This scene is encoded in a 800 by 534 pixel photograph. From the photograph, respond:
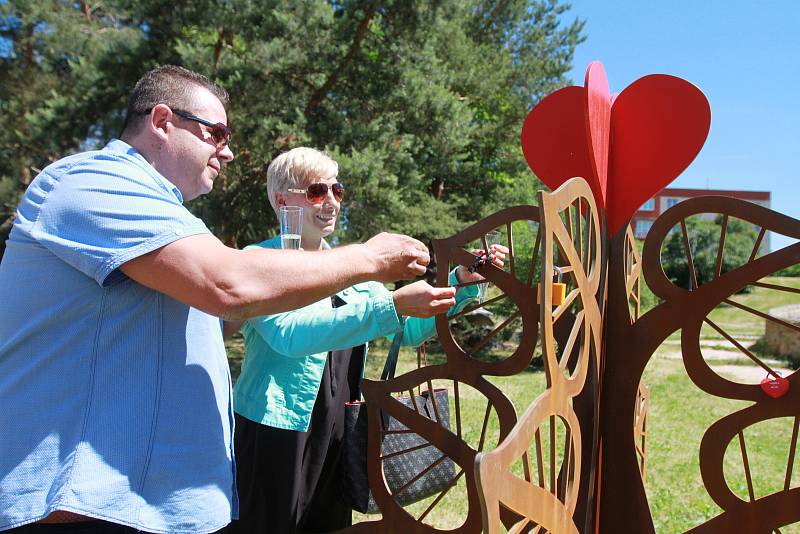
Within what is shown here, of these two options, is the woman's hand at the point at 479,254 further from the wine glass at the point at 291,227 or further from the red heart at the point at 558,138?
the wine glass at the point at 291,227

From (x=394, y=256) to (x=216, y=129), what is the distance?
1.56 ft

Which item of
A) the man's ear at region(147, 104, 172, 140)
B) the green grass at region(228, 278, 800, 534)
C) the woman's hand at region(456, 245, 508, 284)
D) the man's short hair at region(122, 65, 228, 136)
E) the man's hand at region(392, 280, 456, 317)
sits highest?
Answer: the man's short hair at region(122, 65, 228, 136)

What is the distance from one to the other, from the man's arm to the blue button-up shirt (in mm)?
35

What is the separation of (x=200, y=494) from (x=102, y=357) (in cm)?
33

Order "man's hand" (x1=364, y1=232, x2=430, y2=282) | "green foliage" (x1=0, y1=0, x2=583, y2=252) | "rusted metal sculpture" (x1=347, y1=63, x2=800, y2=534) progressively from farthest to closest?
"green foliage" (x1=0, y1=0, x2=583, y2=252), "rusted metal sculpture" (x1=347, y1=63, x2=800, y2=534), "man's hand" (x1=364, y1=232, x2=430, y2=282)

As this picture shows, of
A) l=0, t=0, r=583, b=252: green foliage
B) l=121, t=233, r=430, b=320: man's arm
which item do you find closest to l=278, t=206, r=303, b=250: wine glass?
l=121, t=233, r=430, b=320: man's arm

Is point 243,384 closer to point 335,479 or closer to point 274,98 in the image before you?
point 335,479

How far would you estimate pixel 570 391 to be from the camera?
1.52 metres

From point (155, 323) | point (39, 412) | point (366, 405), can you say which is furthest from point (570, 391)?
point (39, 412)

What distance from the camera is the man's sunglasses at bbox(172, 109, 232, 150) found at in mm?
1404

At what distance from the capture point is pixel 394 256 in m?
1.52

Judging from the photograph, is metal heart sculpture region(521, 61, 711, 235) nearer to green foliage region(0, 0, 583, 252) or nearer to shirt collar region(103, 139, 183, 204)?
shirt collar region(103, 139, 183, 204)

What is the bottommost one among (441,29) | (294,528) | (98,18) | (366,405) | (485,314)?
(294,528)

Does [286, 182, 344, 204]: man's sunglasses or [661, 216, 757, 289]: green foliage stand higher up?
[661, 216, 757, 289]: green foliage
